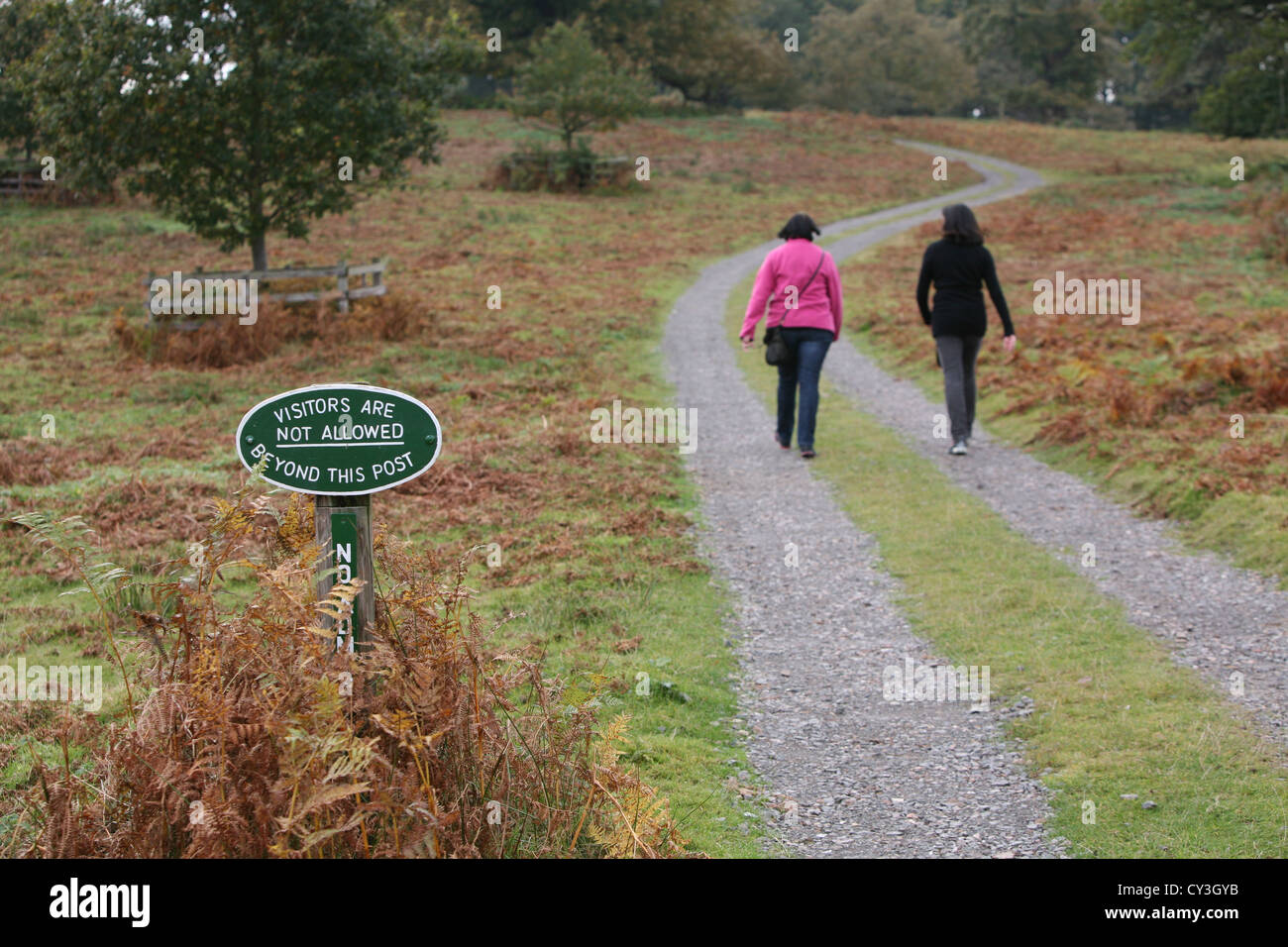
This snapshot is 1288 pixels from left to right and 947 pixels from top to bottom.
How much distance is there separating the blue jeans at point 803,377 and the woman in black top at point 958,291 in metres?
1.02

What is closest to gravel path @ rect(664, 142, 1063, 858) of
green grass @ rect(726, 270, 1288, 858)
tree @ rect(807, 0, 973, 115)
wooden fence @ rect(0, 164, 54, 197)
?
green grass @ rect(726, 270, 1288, 858)

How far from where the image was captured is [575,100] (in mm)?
40750

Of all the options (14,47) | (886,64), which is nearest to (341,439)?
(14,47)

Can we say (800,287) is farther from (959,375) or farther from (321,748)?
(321,748)

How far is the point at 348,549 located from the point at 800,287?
294 inches

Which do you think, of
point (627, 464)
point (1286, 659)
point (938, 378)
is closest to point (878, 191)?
point (938, 378)

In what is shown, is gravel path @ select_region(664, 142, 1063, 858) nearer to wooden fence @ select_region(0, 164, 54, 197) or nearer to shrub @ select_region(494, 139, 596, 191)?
wooden fence @ select_region(0, 164, 54, 197)

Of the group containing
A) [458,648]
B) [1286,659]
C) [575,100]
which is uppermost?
[575,100]

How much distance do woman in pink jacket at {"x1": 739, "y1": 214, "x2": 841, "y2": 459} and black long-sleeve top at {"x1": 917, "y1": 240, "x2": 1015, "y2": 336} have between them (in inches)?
33.9

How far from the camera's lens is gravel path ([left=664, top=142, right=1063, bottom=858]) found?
15.1 ft

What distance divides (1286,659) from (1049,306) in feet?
47.8

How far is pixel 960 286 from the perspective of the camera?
10.8 meters
